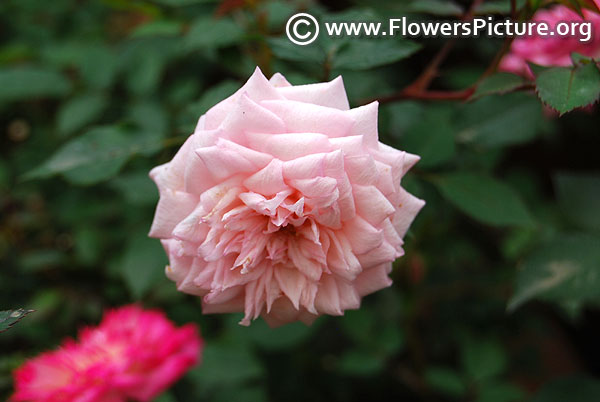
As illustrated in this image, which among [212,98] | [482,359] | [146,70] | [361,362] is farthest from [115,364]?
[482,359]

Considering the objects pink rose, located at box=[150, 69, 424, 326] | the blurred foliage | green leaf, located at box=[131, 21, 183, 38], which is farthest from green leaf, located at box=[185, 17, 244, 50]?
pink rose, located at box=[150, 69, 424, 326]

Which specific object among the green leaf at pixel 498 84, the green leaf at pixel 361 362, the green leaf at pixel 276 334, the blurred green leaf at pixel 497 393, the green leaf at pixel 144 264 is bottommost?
the blurred green leaf at pixel 497 393

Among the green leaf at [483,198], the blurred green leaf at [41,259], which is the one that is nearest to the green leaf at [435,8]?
the green leaf at [483,198]

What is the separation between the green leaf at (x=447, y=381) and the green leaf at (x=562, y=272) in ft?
1.12

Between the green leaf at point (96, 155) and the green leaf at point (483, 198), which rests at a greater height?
the green leaf at point (96, 155)

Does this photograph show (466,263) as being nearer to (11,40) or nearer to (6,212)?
(6,212)

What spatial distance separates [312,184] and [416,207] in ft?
0.52

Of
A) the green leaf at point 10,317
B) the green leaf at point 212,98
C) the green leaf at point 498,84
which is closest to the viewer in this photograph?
the green leaf at point 10,317

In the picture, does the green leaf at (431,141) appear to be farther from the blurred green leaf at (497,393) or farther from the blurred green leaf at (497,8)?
the blurred green leaf at (497,393)

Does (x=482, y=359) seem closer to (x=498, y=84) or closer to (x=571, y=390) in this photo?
(x=571, y=390)

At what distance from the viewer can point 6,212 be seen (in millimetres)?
1507

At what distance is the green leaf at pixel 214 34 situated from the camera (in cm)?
93

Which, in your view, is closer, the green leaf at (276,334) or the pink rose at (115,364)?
the pink rose at (115,364)

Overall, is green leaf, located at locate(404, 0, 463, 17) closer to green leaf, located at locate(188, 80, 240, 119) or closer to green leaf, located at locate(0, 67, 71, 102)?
green leaf, located at locate(188, 80, 240, 119)
